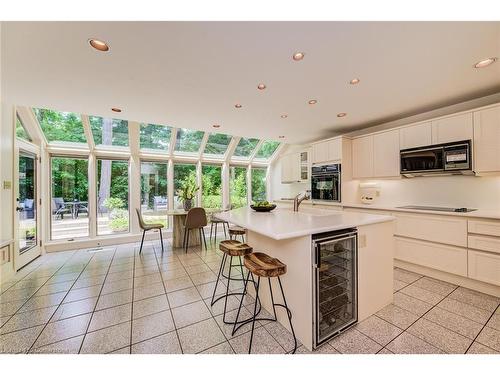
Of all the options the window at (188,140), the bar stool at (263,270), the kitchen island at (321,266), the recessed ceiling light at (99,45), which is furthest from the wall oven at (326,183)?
the recessed ceiling light at (99,45)

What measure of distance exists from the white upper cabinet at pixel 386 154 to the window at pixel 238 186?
3918mm

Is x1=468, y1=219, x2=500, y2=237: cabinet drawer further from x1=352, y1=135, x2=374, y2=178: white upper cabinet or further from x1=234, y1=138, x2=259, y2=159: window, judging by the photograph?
x1=234, y1=138, x2=259, y2=159: window

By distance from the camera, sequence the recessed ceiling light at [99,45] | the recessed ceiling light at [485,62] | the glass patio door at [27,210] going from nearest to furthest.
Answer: the recessed ceiling light at [99,45], the recessed ceiling light at [485,62], the glass patio door at [27,210]

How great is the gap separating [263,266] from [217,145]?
479cm

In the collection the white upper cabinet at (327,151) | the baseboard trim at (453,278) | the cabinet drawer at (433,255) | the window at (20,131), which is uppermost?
the window at (20,131)

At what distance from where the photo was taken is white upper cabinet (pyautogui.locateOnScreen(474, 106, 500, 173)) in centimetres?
247

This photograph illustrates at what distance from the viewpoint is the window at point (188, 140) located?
520 centimetres

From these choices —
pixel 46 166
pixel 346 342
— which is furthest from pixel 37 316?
pixel 46 166

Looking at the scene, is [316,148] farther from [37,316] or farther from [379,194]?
[37,316]

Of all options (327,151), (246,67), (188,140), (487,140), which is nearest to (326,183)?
(327,151)

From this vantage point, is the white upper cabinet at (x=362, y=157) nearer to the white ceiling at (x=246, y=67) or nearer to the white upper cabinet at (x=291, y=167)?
the white ceiling at (x=246, y=67)

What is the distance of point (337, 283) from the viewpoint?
1885 mm
